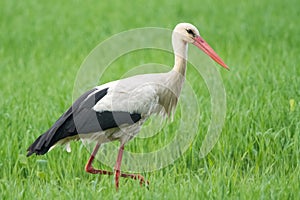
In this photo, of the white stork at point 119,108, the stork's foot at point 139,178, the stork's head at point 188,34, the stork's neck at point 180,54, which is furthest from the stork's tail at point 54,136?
the stork's head at point 188,34

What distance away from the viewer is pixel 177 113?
6.80 meters

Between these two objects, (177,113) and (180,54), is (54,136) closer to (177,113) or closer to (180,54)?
(180,54)

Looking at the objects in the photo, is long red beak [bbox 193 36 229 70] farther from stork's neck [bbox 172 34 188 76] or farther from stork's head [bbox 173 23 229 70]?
stork's neck [bbox 172 34 188 76]

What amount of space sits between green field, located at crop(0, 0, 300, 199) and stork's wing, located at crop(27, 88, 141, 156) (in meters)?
0.31

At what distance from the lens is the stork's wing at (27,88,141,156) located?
5.18m

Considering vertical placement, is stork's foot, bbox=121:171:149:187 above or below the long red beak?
below

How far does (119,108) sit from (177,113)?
5.04ft

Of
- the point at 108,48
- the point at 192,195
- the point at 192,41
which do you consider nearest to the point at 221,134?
the point at 192,41

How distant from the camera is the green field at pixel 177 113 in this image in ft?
15.7

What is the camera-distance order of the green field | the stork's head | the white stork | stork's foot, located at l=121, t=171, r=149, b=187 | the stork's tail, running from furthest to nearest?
1. the stork's head
2. the white stork
3. the stork's tail
4. stork's foot, located at l=121, t=171, r=149, b=187
5. the green field

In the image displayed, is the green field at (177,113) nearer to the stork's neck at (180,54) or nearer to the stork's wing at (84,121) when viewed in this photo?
the stork's wing at (84,121)

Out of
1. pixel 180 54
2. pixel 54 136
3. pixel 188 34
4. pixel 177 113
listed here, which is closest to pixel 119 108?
pixel 54 136

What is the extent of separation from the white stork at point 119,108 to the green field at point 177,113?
32cm

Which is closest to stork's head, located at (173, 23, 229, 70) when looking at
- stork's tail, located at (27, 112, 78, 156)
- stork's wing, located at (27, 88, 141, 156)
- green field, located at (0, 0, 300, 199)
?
stork's wing, located at (27, 88, 141, 156)
